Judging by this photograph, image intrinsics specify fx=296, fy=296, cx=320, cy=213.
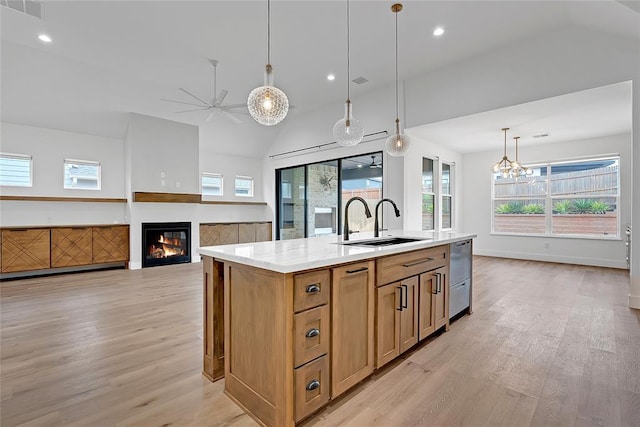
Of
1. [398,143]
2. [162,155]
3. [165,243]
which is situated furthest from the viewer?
[165,243]

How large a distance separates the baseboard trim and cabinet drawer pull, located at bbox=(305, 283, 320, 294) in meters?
7.22

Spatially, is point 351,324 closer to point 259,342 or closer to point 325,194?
point 259,342

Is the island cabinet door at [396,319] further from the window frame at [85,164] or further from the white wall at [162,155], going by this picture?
the window frame at [85,164]

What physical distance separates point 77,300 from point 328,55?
4.90 metres

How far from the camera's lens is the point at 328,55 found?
15.2 ft

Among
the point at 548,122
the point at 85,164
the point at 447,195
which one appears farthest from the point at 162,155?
the point at 548,122

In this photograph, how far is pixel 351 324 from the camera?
1.78 meters

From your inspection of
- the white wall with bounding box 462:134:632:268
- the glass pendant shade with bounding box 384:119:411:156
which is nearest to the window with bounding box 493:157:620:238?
the white wall with bounding box 462:134:632:268

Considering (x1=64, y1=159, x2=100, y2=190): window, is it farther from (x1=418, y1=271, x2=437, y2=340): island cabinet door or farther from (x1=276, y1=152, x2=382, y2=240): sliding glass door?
(x1=418, y1=271, x2=437, y2=340): island cabinet door

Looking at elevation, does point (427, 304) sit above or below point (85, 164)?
below

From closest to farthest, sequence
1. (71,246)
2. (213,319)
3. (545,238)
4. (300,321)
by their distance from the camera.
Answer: (300,321), (213,319), (71,246), (545,238)

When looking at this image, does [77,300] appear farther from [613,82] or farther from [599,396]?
[613,82]

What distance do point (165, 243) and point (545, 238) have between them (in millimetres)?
8465

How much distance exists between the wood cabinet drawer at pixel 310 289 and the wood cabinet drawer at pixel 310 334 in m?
0.04
